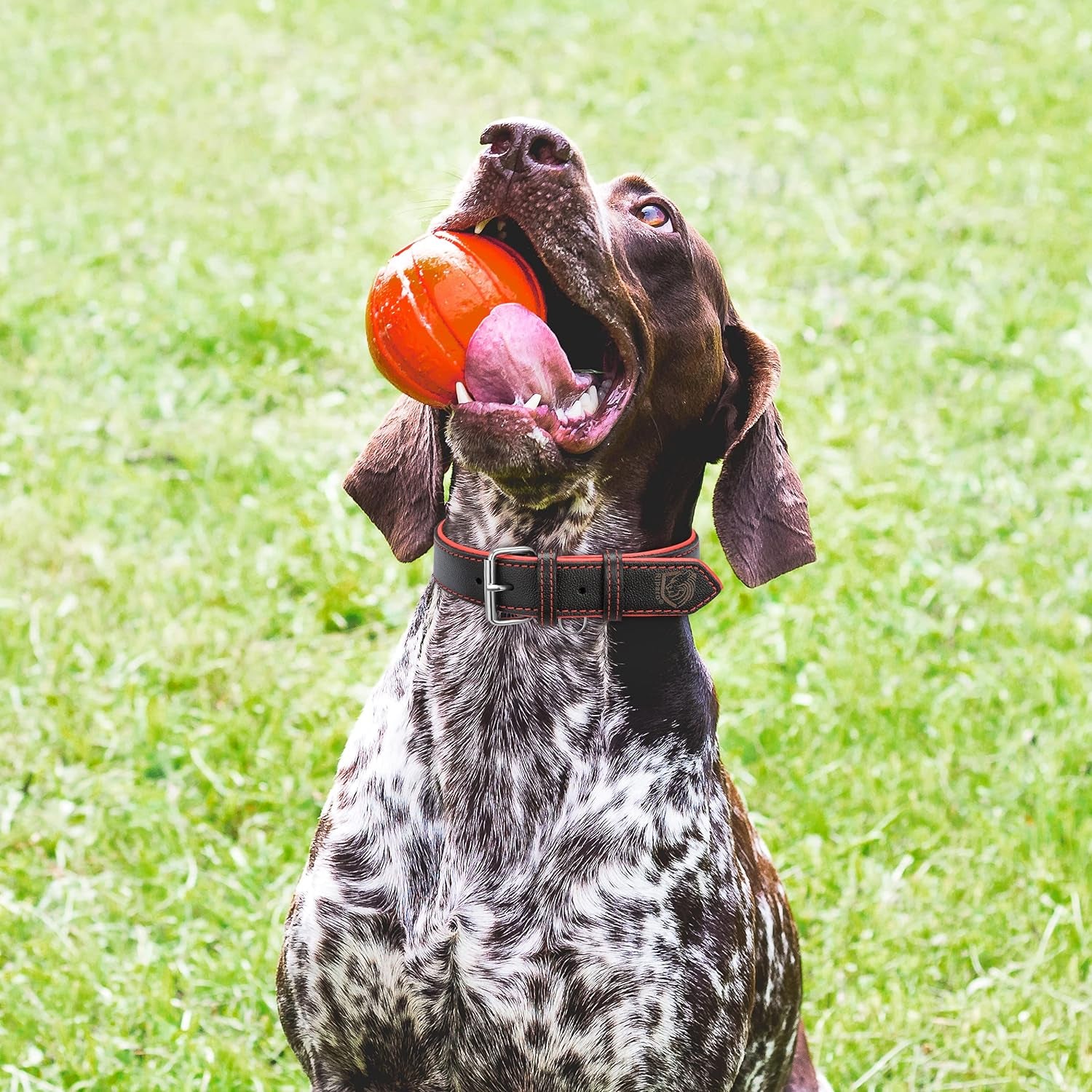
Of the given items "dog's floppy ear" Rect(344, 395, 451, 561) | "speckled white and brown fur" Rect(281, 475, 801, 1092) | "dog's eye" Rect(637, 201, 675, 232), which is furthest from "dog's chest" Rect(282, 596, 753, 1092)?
"dog's eye" Rect(637, 201, 675, 232)

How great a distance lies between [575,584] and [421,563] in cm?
293

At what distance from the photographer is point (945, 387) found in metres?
7.62

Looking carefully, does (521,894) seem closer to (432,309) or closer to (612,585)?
(612,585)

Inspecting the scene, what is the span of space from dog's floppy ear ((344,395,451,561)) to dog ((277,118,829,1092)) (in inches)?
1.2

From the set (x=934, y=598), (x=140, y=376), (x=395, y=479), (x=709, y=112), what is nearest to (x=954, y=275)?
(x=709, y=112)

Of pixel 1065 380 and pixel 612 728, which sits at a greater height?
pixel 612 728

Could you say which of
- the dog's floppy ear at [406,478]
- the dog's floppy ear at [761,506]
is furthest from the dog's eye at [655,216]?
the dog's floppy ear at [406,478]

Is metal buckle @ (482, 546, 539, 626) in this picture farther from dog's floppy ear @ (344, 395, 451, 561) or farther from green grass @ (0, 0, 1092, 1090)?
green grass @ (0, 0, 1092, 1090)

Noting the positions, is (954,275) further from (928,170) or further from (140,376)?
(140,376)

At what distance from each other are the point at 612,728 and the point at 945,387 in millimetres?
4988

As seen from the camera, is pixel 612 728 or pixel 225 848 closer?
pixel 612 728

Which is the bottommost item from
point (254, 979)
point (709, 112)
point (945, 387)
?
point (254, 979)

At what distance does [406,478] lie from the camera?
134 inches

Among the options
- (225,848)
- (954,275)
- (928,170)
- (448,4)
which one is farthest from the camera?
(448,4)
